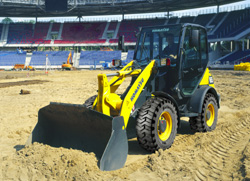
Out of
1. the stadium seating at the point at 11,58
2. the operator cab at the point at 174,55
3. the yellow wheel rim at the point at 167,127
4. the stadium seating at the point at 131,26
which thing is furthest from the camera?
the stadium seating at the point at 131,26

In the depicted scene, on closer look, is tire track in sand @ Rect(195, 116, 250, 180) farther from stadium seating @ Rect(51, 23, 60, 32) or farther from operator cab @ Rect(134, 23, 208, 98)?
stadium seating @ Rect(51, 23, 60, 32)

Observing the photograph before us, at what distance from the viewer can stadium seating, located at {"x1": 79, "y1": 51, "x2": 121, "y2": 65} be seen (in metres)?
47.3

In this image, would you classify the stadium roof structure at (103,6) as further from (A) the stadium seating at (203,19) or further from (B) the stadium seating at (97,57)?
(B) the stadium seating at (97,57)

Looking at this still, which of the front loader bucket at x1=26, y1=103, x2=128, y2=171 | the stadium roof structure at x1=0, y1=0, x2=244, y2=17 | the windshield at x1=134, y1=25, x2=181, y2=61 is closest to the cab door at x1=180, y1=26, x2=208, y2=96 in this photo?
the windshield at x1=134, y1=25, x2=181, y2=61

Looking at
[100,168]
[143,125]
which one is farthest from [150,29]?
[100,168]

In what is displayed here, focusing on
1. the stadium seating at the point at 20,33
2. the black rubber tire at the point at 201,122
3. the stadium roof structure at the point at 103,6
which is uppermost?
the stadium roof structure at the point at 103,6

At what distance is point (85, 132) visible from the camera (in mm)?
4652

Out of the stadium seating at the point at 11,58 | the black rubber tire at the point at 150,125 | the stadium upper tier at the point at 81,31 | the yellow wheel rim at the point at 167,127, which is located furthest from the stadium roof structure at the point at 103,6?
the black rubber tire at the point at 150,125

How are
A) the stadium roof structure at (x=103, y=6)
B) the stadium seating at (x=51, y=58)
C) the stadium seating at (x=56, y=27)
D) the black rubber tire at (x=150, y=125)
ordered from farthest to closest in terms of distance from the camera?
the stadium seating at (x=56, y=27)
the stadium roof structure at (x=103, y=6)
the stadium seating at (x=51, y=58)
the black rubber tire at (x=150, y=125)

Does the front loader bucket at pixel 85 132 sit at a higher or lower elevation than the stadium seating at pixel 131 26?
lower

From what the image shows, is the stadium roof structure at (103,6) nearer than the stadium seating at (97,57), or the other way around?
the stadium seating at (97,57)

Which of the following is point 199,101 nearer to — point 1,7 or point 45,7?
point 45,7

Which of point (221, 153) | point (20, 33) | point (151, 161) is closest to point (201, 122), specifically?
point (221, 153)

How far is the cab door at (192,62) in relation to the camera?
19.2 ft
